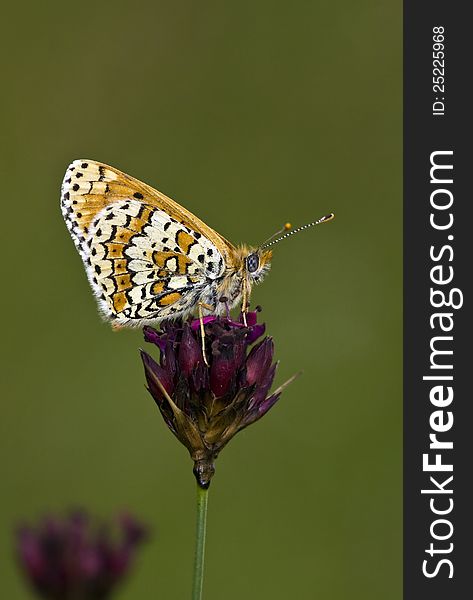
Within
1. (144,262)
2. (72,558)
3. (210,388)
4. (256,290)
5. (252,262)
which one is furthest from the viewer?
(256,290)

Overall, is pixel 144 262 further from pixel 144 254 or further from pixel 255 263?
pixel 255 263

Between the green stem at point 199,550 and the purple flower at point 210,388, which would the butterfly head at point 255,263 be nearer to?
the purple flower at point 210,388

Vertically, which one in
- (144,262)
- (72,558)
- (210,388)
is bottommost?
(72,558)

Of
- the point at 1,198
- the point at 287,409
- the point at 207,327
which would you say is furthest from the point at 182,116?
the point at 207,327

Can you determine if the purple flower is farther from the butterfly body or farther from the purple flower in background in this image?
the butterfly body

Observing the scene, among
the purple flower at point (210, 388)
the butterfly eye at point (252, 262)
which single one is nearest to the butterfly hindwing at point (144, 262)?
the butterfly eye at point (252, 262)

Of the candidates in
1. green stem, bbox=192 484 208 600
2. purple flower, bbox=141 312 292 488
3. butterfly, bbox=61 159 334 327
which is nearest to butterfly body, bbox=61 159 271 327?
butterfly, bbox=61 159 334 327

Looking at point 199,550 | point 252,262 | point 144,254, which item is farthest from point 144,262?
point 199,550
